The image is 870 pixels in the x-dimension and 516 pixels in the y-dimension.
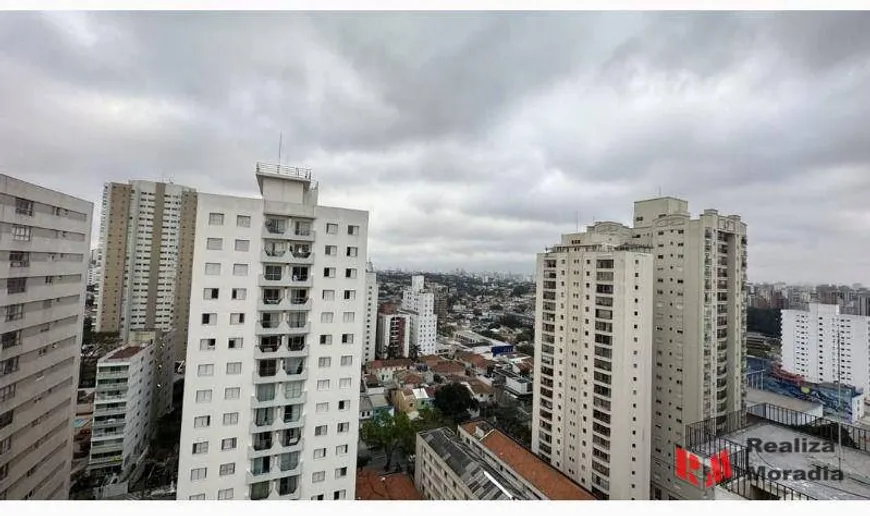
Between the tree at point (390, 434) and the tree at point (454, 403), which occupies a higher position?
the tree at point (390, 434)

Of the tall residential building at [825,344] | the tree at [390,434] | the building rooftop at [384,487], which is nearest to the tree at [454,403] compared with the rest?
the tree at [390,434]

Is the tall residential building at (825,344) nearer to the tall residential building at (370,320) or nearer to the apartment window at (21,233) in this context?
the tall residential building at (370,320)

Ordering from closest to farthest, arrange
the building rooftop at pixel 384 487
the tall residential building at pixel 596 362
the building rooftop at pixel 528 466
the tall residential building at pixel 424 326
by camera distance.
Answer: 1. the building rooftop at pixel 528 466
2. the building rooftop at pixel 384 487
3. the tall residential building at pixel 596 362
4. the tall residential building at pixel 424 326

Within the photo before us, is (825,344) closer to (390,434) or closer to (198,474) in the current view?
(390,434)

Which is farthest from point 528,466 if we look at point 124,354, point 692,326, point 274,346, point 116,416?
point 124,354

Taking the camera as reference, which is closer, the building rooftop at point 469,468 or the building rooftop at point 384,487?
the building rooftop at point 469,468

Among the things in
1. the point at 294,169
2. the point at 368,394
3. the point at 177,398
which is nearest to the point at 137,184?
the point at 177,398

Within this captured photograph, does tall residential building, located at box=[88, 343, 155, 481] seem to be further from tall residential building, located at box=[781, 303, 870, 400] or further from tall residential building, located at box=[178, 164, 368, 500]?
tall residential building, located at box=[781, 303, 870, 400]

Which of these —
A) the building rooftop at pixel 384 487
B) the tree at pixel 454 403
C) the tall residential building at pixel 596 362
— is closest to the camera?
the building rooftop at pixel 384 487
